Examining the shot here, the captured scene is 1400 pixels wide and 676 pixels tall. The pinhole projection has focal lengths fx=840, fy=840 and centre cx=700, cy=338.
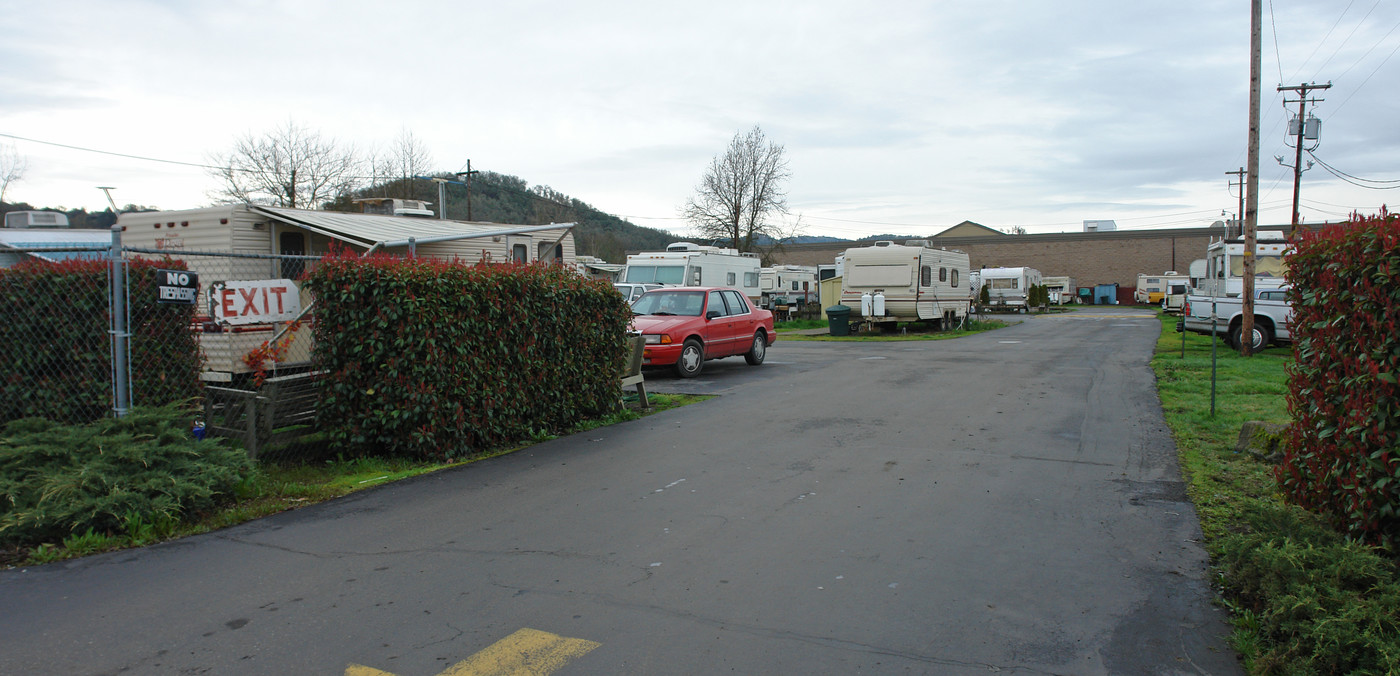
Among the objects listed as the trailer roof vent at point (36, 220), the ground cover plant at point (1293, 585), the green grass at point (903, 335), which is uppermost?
the trailer roof vent at point (36, 220)

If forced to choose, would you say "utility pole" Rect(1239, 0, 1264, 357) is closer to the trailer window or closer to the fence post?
the trailer window

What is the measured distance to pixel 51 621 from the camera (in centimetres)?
402

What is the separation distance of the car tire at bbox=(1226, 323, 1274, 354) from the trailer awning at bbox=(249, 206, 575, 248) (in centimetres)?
1539

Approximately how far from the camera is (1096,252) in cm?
6962

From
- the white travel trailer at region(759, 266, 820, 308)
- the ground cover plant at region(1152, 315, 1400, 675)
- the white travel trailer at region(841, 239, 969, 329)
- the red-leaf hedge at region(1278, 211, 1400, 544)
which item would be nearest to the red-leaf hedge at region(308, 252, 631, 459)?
the ground cover plant at region(1152, 315, 1400, 675)

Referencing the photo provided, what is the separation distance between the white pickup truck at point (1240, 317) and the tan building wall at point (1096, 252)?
4632 centimetres

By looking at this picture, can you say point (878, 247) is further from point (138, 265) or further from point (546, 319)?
point (138, 265)

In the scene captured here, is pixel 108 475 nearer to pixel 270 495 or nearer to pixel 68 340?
pixel 270 495

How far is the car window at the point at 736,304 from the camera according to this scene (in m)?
15.8

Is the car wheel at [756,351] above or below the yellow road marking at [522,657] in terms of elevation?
above

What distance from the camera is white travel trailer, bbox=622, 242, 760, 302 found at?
2444 centimetres

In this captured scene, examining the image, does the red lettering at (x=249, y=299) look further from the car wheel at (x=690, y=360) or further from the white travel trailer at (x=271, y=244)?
the car wheel at (x=690, y=360)

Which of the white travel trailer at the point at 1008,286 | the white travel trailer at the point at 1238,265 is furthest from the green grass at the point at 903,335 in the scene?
the white travel trailer at the point at 1008,286

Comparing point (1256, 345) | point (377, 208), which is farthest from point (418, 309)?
point (1256, 345)
